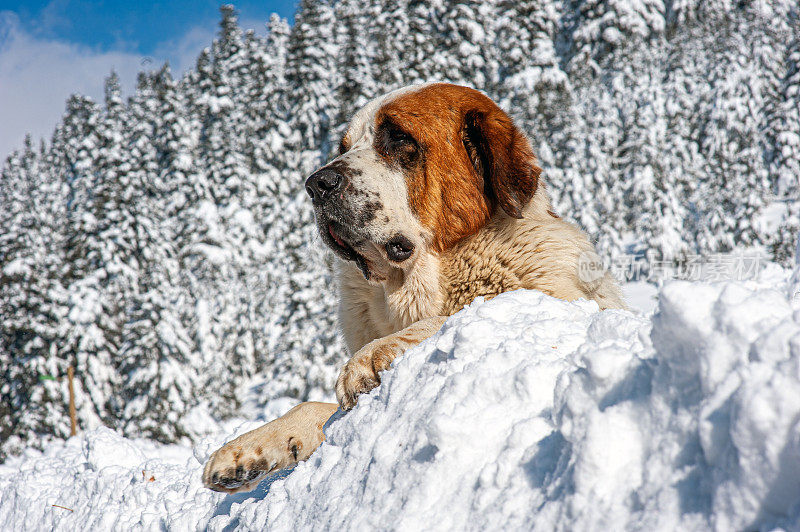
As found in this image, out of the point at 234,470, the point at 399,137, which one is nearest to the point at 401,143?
the point at 399,137

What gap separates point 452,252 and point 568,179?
26885mm

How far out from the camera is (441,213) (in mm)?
3691

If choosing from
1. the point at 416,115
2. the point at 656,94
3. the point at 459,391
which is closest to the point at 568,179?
Answer: the point at 656,94

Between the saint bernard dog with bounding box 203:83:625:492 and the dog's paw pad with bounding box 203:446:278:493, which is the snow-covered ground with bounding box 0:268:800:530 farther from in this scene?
the saint bernard dog with bounding box 203:83:625:492

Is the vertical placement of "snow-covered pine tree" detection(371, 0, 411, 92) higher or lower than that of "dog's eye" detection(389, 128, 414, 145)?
higher

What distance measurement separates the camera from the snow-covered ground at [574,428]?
3.58 ft

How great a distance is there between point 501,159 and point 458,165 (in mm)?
273

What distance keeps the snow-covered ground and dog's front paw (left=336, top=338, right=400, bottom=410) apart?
11cm

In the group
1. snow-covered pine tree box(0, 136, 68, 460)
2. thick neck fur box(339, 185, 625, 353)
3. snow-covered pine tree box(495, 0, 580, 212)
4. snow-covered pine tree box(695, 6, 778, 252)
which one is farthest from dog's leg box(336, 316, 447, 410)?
snow-covered pine tree box(695, 6, 778, 252)

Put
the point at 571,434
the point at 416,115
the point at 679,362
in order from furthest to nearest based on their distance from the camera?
1. the point at 416,115
2. the point at 571,434
3. the point at 679,362

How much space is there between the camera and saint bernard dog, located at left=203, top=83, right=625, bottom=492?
3.48 meters

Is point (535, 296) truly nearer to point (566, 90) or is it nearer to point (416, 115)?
point (416, 115)

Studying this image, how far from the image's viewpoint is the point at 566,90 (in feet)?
84.9

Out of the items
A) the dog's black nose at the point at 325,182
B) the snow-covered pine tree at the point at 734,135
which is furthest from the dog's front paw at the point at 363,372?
the snow-covered pine tree at the point at 734,135
